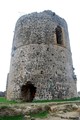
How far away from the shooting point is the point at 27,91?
15.3 meters

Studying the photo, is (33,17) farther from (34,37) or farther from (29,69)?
(29,69)

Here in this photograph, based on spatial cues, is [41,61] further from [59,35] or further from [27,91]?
[59,35]

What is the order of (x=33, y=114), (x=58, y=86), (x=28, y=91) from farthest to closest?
(x=28, y=91) → (x=58, y=86) → (x=33, y=114)

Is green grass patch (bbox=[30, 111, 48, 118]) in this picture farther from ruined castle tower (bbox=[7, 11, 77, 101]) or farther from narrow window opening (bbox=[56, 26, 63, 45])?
narrow window opening (bbox=[56, 26, 63, 45])

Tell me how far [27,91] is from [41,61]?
2789 millimetres

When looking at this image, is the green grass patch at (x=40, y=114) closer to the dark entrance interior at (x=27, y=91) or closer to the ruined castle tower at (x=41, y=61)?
the ruined castle tower at (x=41, y=61)

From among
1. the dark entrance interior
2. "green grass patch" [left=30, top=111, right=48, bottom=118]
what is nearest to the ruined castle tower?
the dark entrance interior

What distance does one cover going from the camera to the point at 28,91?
15344 millimetres

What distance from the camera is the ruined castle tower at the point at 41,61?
14000mm

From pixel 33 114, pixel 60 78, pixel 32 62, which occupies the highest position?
pixel 32 62

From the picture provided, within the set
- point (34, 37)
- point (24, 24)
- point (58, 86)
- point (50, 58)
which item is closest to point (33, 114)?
point (58, 86)

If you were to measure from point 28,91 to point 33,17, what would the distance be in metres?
6.29

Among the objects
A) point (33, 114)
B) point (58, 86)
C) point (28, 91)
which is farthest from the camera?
point (28, 91)

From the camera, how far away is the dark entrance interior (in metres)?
14.4
